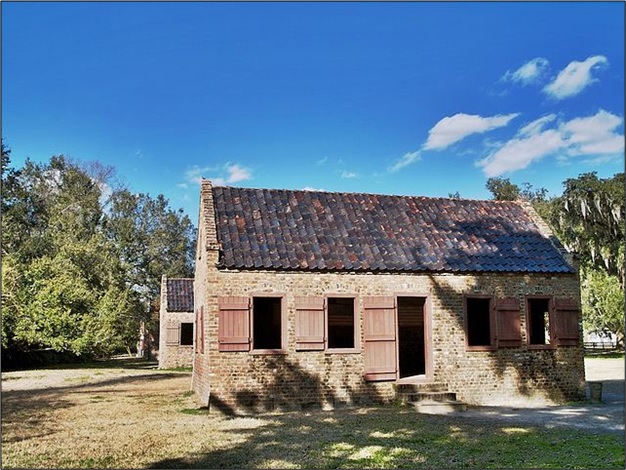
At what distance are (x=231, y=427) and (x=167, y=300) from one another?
21.0m

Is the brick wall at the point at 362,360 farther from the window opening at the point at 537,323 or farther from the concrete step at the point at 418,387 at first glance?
the window opening at the point at 537,323

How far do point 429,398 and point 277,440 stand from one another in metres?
5.93

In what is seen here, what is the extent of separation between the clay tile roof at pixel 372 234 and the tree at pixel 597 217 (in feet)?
60.8

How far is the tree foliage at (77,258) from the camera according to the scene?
2800 centimetres

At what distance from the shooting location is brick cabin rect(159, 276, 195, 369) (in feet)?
106

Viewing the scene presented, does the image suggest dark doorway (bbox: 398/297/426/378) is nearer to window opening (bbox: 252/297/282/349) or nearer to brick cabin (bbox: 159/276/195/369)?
window opening (bbox: 252/297/282/349)

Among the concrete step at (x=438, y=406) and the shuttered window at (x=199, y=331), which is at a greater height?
the shuttered window at (x=199, y=331)

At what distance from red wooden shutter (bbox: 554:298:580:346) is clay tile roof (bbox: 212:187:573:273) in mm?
926

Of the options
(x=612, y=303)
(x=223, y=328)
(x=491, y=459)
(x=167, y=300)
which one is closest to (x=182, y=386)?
(x=223, y=328)

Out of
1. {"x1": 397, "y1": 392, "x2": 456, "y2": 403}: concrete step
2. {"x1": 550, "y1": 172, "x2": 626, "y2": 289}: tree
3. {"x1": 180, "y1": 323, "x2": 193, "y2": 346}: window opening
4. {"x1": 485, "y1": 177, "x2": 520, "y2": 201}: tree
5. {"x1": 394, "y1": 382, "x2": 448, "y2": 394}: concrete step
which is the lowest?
{"x1": 397, "y1": 392, "x2": 456, "y2": 403}: concrete step

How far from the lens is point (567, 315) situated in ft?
56.6

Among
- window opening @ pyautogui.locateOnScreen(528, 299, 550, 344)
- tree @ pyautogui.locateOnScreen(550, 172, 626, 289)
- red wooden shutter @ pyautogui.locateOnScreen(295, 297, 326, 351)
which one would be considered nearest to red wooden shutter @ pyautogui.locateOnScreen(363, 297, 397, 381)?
red wooden shutter @ pyautogui.locateOnScreen(295, 297, 326, 351)

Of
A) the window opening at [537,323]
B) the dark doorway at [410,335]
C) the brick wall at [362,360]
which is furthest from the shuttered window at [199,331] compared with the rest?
the window opening at [537,323]

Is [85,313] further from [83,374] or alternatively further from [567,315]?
[567,315]
